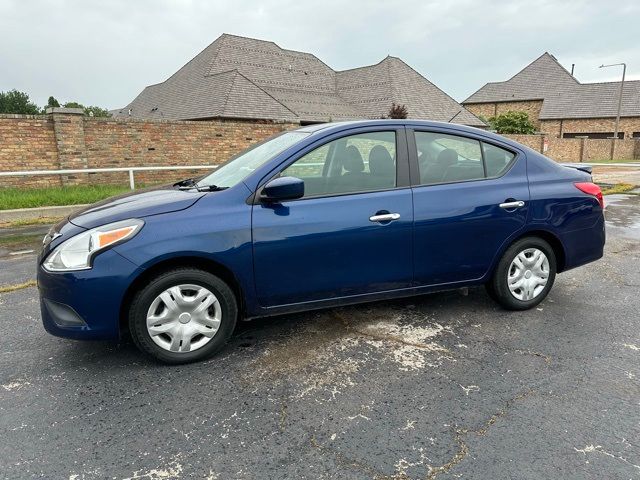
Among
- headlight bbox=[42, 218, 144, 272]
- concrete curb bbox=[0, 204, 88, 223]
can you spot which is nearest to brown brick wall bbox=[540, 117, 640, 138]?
concrete curb bbox=[0, 204, 88, 223]

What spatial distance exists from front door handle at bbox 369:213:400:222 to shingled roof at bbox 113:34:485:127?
76.2ft

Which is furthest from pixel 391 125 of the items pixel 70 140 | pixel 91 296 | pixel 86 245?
pixel 70 140

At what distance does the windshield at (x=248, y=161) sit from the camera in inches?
140

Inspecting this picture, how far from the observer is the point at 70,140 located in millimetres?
11883

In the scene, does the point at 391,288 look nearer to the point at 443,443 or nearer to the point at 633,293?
the point at 443,443

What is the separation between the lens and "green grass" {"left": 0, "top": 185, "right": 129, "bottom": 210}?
31.8 ft

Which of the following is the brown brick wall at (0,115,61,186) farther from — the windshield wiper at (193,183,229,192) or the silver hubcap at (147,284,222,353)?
the silver hubcap at (147,284,222,353)

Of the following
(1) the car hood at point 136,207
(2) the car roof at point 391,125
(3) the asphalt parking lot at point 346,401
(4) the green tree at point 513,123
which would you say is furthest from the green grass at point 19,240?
(4) the green tree at point 513,123

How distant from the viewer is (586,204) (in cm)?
418

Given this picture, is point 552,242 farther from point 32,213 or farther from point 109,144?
point 109,144

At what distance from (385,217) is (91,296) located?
2049mm

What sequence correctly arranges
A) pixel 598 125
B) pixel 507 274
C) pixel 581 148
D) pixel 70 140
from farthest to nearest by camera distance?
1. pixel 598 125
2. pixel 581 148
3. pixel 70 140
4. pixel 507 274

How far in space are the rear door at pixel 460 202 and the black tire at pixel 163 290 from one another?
1.48 m

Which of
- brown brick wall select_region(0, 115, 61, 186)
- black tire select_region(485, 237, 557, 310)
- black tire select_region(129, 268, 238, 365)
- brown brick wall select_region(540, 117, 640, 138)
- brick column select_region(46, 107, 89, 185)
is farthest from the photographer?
brown brick wall select_region(540, 117, 640, 138)
